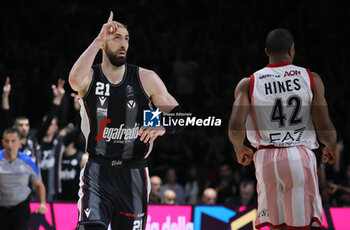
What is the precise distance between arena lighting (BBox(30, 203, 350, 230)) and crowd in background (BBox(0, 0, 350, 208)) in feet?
2.57

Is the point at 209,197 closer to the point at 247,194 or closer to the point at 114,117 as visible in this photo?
the point at 247,194

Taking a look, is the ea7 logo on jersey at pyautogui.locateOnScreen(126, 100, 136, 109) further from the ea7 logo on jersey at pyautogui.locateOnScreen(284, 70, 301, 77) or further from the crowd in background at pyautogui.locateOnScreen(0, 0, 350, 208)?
the crowd in background at pyautogui.locateOnScreen(0, 0, 350, 208)

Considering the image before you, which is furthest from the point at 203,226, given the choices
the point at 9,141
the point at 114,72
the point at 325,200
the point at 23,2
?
the point at 23,2

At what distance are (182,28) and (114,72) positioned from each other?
7403 mm

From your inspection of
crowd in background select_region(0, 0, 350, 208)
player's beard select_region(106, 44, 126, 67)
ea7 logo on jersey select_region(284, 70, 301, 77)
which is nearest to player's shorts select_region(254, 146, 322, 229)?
ea7 logo on jersey select_region(284, 70, 301, 77)

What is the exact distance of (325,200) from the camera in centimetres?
924

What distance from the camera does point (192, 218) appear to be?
8359 millimetres

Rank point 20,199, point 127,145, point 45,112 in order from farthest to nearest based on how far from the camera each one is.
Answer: point 45,112, point 20,199, point 127,145

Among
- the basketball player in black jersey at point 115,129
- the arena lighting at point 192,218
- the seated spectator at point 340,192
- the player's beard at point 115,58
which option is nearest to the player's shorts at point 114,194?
the basketball player in black jersey at point 115,129

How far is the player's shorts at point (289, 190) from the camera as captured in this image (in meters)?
Result: 4.74

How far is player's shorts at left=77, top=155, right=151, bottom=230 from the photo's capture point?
5.26 meters

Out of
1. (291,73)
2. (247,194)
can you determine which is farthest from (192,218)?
(291,73)

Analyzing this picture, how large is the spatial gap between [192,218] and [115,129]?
3.20m

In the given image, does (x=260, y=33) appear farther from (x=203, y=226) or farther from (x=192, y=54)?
(x=203, y=226)
